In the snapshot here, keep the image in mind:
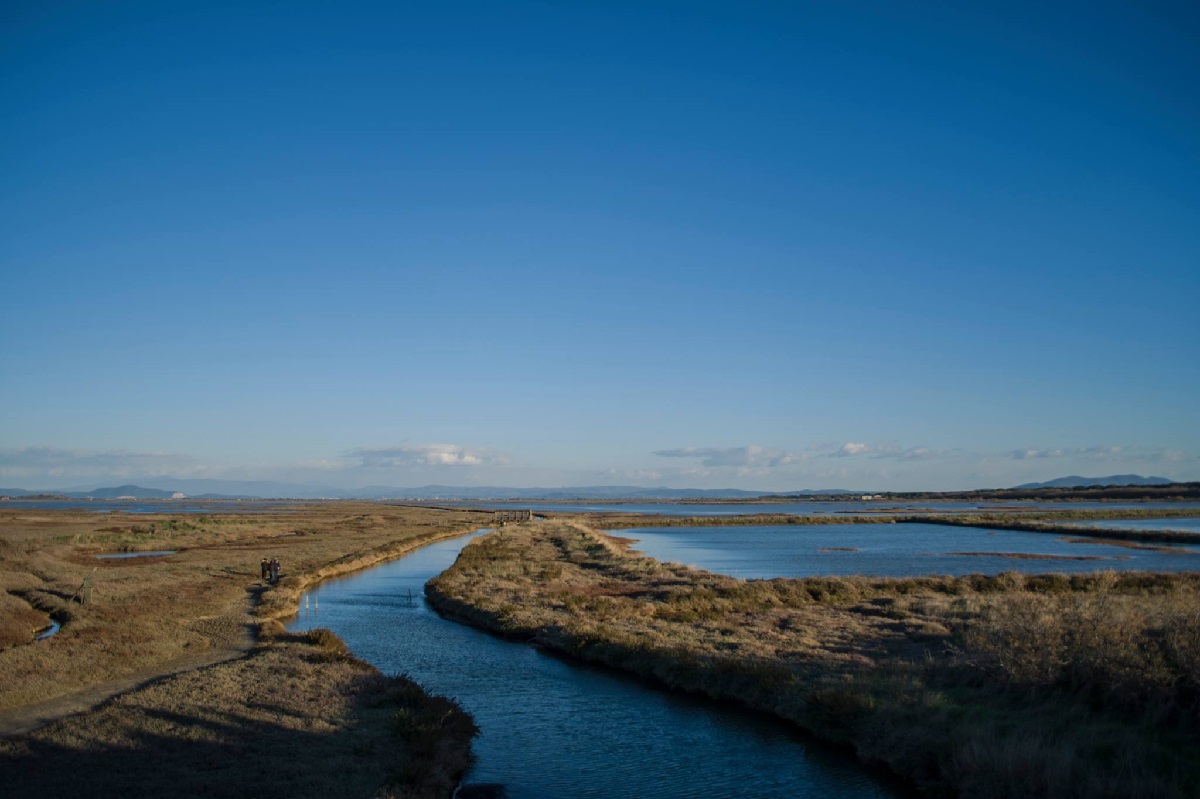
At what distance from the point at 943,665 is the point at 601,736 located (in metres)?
8.81

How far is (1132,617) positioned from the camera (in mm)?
16578

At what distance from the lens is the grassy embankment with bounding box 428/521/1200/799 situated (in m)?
12.9

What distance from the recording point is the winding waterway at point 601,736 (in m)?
14.0

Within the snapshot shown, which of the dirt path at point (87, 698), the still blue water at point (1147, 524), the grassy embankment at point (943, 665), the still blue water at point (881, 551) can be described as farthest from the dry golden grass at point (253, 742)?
the still blue water at point (1147, 524)

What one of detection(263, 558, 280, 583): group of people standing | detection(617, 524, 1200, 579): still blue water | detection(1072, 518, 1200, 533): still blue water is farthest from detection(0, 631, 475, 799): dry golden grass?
detection(1072, 518, 1200, 533): still blue water

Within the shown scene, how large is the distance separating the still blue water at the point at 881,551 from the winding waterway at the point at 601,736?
25.0 m

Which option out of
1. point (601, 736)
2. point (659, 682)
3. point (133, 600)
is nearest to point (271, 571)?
point (133, 600)

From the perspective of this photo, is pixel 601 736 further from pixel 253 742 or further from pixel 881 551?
pixel 881 551

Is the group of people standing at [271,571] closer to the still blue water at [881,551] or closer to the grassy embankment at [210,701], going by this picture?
the grassy embankment at [210,701]

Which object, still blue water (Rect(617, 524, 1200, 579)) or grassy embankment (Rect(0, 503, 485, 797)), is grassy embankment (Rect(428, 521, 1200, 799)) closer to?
grassy embankment (Rect(0, 503, 485, 797))

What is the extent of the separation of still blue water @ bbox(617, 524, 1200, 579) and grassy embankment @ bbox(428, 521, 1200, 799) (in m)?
14.3

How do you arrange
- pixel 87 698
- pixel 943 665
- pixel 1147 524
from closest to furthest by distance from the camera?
1. pixel 87 698
2. pixel 943 665
3. pixel 1147 524

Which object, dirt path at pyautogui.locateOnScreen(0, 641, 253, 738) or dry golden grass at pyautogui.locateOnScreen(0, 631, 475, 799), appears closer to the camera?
dry golden grass at pyautogui.locateOnScreen(0, 631, 475, 799)

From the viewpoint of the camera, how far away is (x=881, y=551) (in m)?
62.7
